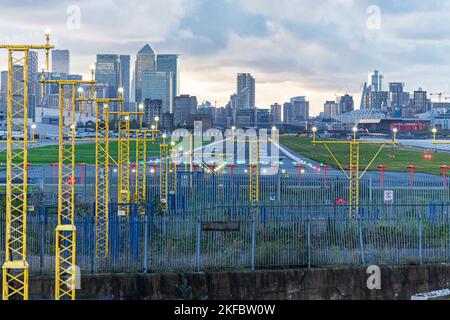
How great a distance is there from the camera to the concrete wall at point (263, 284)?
17047 mm

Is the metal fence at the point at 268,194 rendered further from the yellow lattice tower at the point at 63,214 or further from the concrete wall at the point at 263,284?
the yellow lattice tower at the point at 63,214

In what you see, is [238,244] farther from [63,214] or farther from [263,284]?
[63,214]

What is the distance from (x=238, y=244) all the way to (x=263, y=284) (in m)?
1.55

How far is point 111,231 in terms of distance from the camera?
62.4 ft

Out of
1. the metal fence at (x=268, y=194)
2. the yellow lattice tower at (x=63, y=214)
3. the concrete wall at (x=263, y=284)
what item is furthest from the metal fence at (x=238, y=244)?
the metal fence at (x=268, y=194)

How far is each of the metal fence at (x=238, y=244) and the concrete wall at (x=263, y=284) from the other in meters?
0.44

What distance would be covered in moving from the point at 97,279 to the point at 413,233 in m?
9.16

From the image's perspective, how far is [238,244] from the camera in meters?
18.7

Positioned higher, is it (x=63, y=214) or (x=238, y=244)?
(x=63, y=214)

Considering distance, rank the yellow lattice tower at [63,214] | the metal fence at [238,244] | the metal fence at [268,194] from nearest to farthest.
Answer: the yellow lattice tower at [63,214], the metal fence at [238,244], the metal fence at [268,194]

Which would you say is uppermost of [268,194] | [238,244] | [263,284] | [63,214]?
[63,214]

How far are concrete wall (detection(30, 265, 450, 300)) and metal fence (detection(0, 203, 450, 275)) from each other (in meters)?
0.44

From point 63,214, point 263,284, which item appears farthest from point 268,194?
point 63,214
